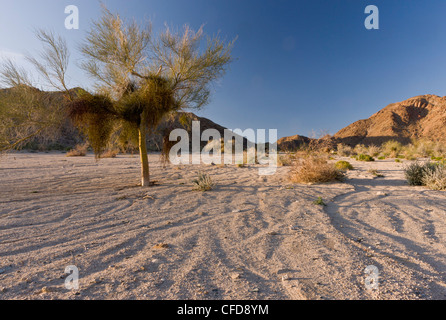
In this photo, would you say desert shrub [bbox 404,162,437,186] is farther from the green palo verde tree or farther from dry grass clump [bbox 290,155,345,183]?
the green palo verde tree

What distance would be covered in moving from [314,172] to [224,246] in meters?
6.01

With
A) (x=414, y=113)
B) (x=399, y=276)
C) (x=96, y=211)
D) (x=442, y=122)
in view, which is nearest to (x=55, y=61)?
(x=96, y=211)

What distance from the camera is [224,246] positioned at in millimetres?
3131

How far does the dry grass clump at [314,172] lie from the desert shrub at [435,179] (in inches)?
93.8

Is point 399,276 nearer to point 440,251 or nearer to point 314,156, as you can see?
point 440,251

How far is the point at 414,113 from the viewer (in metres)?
59.1

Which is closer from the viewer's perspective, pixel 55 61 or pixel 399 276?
pixel 399 276

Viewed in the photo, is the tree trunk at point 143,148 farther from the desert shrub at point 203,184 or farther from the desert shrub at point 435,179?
the desert shrub at point 435,179

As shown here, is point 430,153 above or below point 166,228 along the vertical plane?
above

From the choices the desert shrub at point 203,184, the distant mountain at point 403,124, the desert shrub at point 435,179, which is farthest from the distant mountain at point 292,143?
the distant mountain at point 403,124

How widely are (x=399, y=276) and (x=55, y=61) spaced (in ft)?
31.3

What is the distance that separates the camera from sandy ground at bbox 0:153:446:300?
2.12m

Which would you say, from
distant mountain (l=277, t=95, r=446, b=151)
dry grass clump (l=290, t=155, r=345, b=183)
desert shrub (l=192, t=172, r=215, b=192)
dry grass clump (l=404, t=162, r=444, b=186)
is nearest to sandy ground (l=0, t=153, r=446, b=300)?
desert shrub (l=192, t=172, r=215, b=192)

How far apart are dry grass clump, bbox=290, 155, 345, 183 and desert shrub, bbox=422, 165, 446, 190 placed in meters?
2.38
